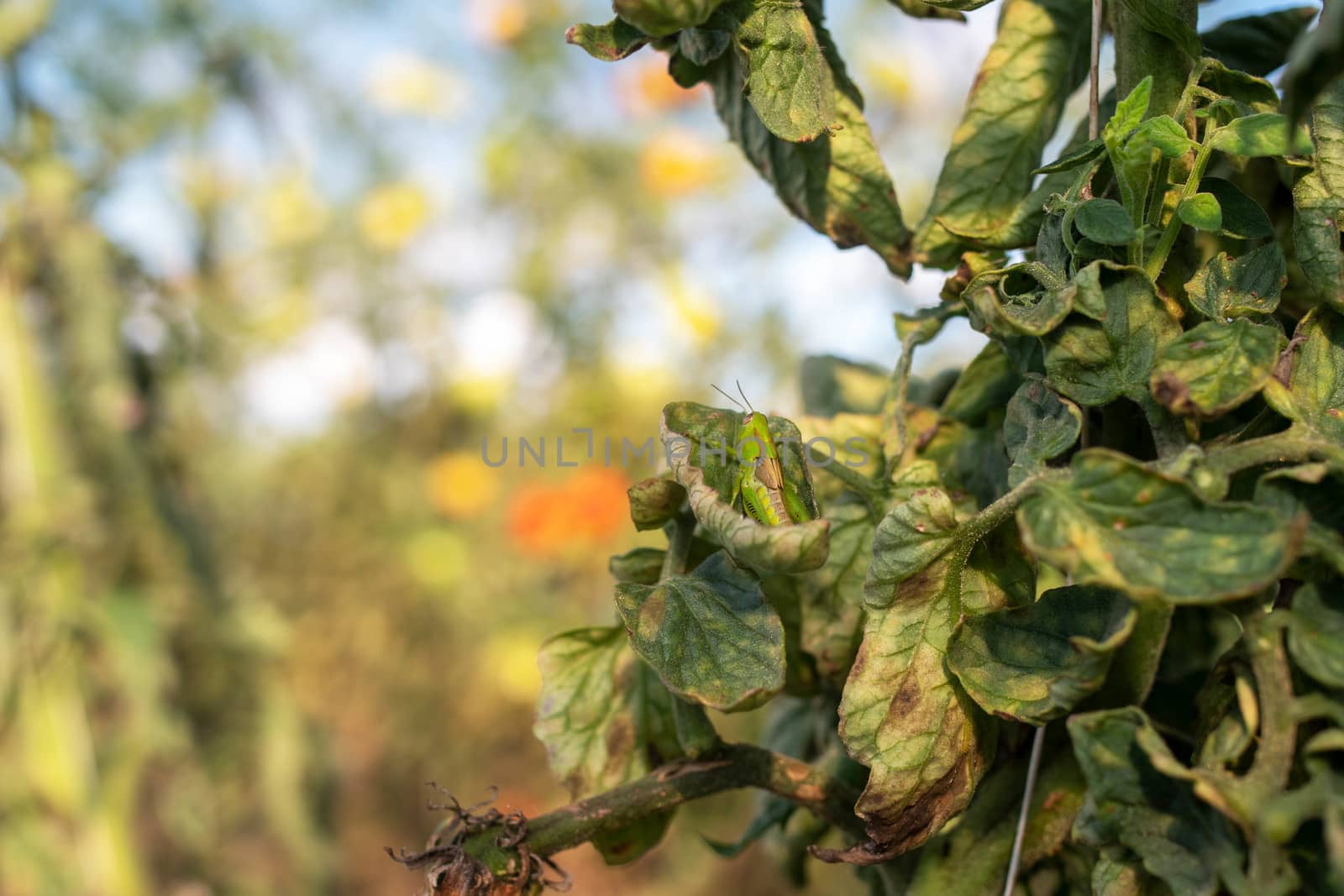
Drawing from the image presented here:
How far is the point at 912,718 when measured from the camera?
0.36 metres

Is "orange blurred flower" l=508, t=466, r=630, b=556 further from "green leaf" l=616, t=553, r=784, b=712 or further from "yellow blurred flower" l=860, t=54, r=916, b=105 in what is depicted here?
"green leaf" l=616, t=553, r=784, b=712

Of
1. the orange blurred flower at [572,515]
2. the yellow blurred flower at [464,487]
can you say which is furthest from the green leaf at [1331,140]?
the yellow blurred flower at [464,487]

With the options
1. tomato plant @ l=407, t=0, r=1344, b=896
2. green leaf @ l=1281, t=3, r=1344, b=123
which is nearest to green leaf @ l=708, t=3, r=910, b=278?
tomato plant @ l=407, t=0, r=1344, b=896

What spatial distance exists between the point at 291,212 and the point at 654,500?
333cm

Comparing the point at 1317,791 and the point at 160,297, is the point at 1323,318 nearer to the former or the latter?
the point at 1317,791

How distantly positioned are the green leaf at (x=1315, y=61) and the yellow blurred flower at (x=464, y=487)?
2.93 metres

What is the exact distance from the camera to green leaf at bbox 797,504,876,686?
1.43 feet

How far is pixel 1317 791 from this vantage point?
271 mm

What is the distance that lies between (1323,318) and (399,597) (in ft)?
10.5

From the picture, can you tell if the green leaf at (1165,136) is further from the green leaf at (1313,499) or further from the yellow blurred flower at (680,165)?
the yellow blurred flower at (680,165)

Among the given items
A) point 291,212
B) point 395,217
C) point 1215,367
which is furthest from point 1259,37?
point 291,212

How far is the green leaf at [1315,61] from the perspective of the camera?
0.23m

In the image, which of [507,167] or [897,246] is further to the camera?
[507,167]

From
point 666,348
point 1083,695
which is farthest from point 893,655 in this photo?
point 666,348
